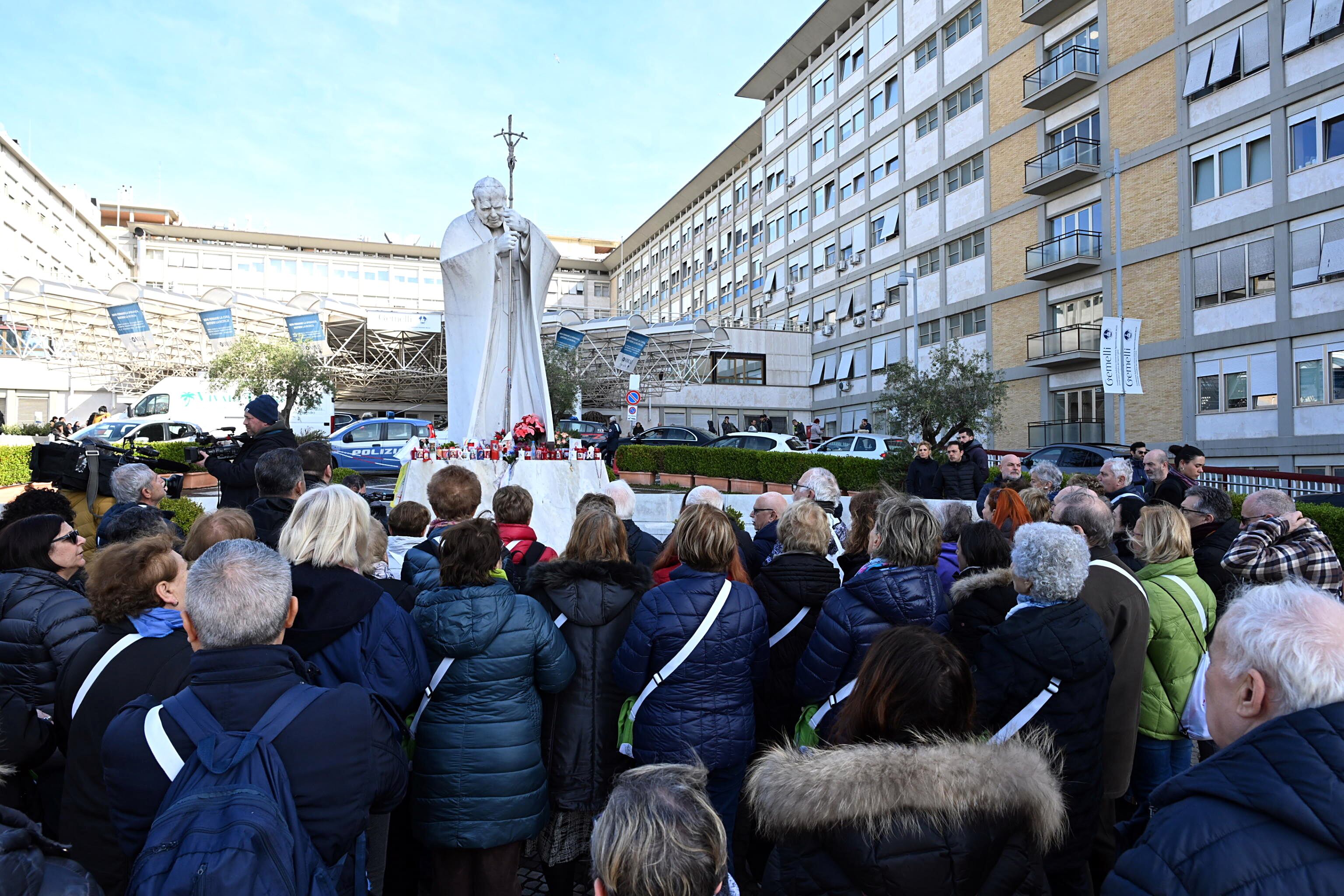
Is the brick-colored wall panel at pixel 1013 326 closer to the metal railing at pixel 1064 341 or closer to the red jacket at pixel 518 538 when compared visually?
the metal railing at pixel 1064 341

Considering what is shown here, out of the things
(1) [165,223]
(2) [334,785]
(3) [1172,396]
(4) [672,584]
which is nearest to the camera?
(2) [334,785]

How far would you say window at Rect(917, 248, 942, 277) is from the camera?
34719mm

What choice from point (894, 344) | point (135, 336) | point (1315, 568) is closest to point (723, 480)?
point (1315, 568)

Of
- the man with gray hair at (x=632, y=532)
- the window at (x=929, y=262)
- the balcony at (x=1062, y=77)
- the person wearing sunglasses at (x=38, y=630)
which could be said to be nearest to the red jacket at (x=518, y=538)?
the man with gray hair at (x=632, y=532)

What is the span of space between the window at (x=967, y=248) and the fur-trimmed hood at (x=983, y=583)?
1224 inches

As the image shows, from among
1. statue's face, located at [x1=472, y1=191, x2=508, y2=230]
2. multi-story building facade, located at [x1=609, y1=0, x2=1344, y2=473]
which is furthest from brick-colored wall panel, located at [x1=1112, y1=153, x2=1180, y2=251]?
statue's face, located at [x1=472, y1=191, x2=508, y2=230]

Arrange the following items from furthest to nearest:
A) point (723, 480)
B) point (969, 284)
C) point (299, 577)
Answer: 1. point (969, 284)
2. point (723, 480)
3. point (299, 577)

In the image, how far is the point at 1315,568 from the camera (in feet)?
13.7

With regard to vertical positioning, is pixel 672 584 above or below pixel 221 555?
below

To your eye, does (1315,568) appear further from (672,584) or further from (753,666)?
(672,584)

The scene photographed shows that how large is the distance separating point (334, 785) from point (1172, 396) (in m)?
27.2

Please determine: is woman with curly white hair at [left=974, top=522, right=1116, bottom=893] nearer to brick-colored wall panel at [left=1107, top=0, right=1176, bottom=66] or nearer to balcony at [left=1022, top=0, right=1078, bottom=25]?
brick-colored wall panel at [left=1107, top=0, right=1176, bottom=66]

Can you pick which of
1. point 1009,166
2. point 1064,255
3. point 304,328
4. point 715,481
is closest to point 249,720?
point 715,481

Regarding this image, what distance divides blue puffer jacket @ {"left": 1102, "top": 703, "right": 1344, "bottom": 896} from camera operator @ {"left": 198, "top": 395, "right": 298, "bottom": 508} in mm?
5530
